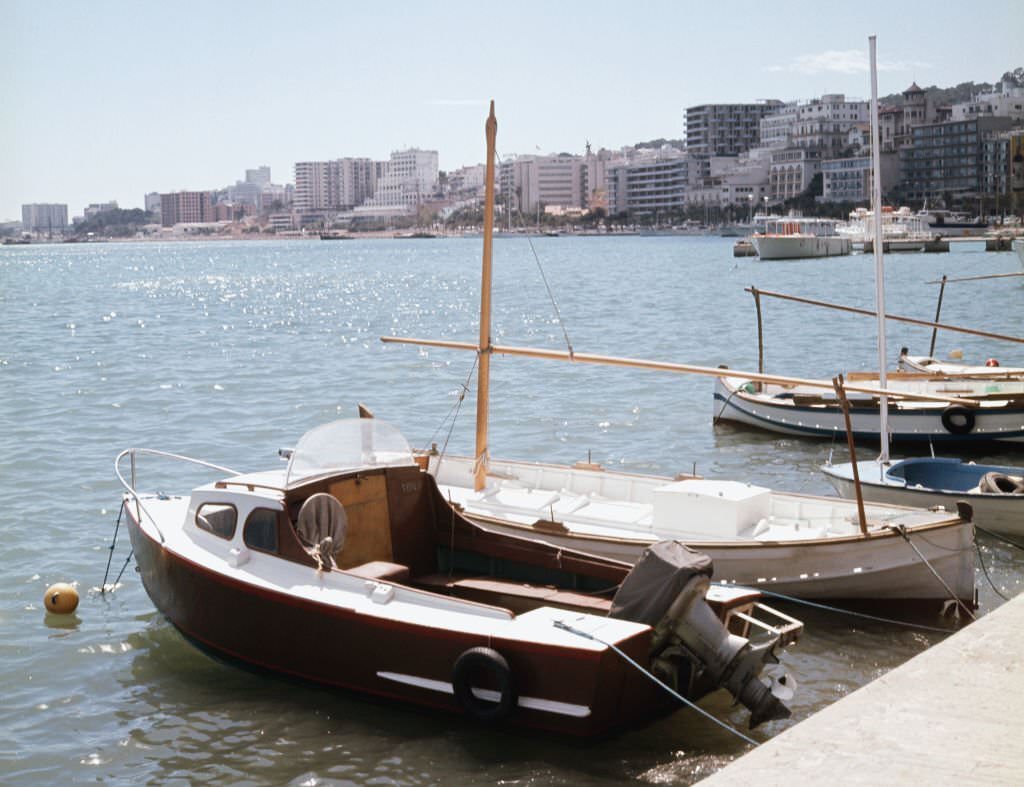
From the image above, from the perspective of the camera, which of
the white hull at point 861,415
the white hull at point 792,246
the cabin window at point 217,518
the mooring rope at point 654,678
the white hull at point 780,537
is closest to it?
the mooring rope at point 654,678

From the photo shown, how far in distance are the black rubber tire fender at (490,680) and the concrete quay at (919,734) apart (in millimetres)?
3499

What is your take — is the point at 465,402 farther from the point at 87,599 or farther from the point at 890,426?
the point at 87,599

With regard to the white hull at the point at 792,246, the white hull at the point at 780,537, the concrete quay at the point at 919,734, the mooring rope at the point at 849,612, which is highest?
the white hull at the point at 792,246

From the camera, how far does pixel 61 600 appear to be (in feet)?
49.1

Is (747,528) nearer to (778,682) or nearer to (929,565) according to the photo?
(929,565)

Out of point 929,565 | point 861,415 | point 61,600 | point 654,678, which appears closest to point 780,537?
point 929,565

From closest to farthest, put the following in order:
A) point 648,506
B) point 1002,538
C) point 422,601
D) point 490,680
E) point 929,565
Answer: point 490,680
point 422,601
point 929,565
point 648,506
point 1002,538

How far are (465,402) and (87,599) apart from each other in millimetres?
18606

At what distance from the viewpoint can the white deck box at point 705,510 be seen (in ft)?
49.0

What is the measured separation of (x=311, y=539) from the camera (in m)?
12.2

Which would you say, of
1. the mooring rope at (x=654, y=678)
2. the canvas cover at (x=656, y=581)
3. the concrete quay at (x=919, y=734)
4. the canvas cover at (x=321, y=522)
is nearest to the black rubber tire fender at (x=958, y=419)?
the mooring rope at (x=654, y=678)

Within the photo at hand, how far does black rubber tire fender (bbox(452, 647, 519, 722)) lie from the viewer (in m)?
10.5

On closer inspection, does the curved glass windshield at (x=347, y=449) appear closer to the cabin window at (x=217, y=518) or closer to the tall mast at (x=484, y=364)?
the cabin window at (x=217, y=518)

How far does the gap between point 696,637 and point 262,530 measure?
14.5ft
